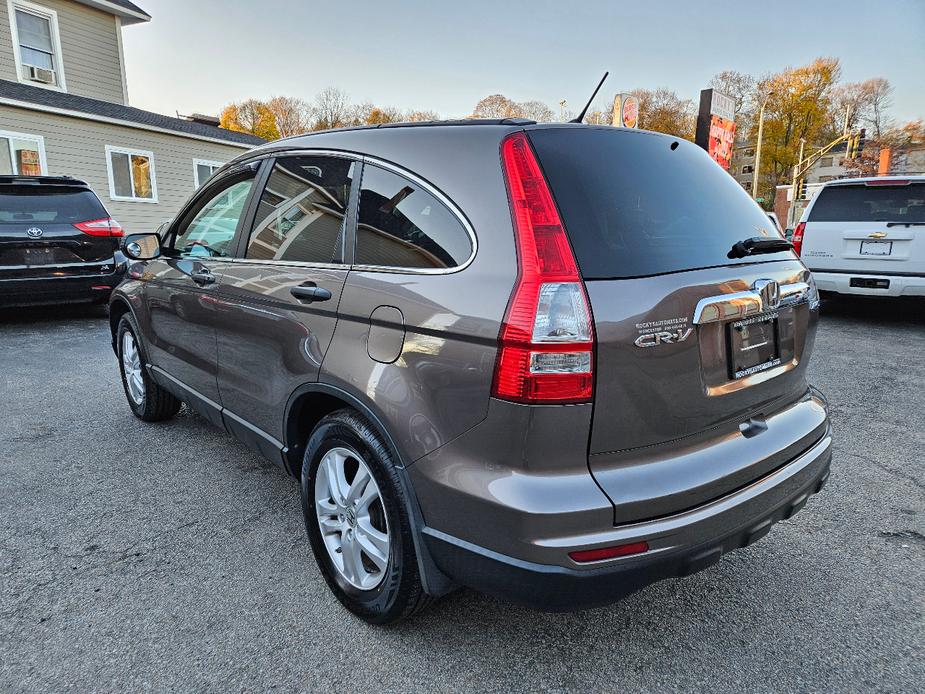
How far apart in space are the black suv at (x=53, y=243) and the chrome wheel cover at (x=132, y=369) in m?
4.04

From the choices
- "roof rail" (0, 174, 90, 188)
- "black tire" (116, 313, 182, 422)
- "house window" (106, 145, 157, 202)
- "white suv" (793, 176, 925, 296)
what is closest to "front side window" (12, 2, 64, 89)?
"house window" (106, 145, 157, 202)

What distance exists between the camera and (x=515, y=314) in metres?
1.68

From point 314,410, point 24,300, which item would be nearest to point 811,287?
point 314,410

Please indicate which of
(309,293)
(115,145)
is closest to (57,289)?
(309,293)

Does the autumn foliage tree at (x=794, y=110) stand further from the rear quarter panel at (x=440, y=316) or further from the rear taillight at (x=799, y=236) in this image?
the rear quarter panel at (x=440, y=316)

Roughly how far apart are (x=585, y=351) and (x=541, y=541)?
53 centimetres

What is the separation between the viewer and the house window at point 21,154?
14.6 metres

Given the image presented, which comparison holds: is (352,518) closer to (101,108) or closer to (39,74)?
(101,108)

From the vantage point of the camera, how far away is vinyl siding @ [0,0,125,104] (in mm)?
17125

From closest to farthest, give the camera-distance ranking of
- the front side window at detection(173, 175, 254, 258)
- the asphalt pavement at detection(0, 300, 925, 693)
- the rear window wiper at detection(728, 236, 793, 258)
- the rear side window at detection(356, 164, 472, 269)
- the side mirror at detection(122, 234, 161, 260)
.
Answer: the rear side window at detection(356, 164, 472, 269) < the asphalt pavement at detection(0, 300, 925, 693) < the rear window wiper at detection(728, 236, 793, 258) < the front side window at detection(173, 175, 254, 258) < the side mirror at detection(122, 234, 161, 260)

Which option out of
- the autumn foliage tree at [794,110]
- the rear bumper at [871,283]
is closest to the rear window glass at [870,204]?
the rear bumper at [871,283]

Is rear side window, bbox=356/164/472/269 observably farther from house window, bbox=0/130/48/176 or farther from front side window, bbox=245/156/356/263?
house window, bbox=0/130/48/176

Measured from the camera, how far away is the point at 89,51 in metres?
17.9

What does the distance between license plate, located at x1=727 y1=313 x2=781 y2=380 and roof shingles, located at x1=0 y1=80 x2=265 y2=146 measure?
17524 mm
